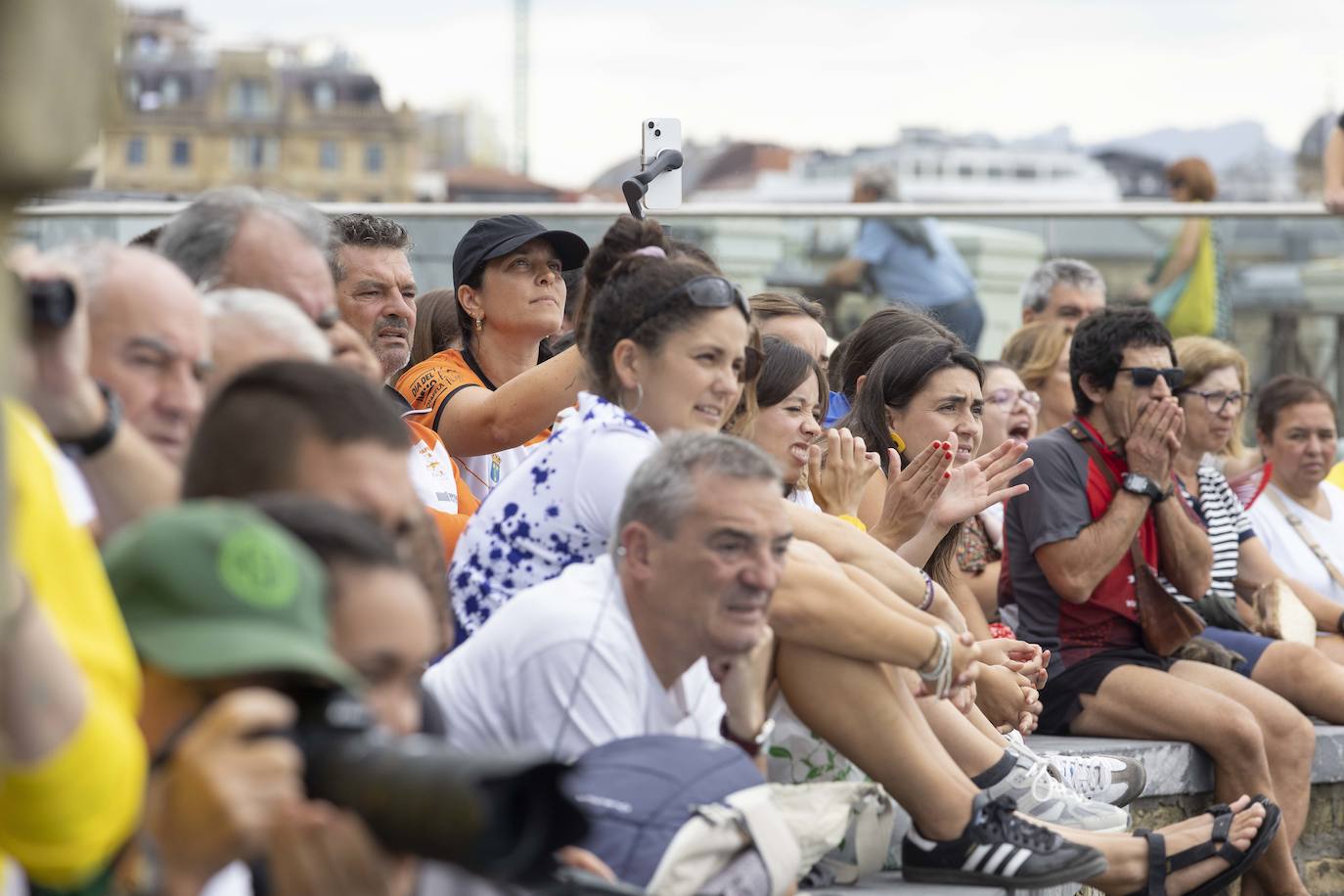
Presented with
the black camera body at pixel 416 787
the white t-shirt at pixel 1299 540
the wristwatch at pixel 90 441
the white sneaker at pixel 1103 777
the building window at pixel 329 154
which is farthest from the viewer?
the building window at pixel 329 154

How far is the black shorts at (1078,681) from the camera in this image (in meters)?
6.82

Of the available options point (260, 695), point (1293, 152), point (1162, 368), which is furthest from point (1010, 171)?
point (260, 695)

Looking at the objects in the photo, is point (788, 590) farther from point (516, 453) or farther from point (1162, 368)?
point (1162, 368)

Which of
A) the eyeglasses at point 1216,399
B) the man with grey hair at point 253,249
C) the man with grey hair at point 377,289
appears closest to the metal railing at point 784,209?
the eyeglasses at point 1216,399

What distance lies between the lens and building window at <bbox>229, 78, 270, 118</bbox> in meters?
113

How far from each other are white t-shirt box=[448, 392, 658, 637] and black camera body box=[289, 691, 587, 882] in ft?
7.01

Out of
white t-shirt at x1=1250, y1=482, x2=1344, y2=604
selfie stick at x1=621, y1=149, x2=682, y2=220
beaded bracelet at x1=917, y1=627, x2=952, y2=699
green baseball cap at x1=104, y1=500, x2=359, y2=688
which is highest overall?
selfie stick at x1=621, y1=149, x2=682, y2=220

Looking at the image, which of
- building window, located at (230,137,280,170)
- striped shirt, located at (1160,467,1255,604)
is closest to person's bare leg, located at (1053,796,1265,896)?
striped shirt, located at (1160,467,1255,604)

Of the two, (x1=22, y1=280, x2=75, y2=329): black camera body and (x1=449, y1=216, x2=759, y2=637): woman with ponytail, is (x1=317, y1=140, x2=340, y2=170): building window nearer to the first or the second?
(x1=449, y1=216, x2=759, y2=637): woman with ponytail

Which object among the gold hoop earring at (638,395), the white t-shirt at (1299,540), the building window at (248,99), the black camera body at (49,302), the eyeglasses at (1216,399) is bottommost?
the white t-shirt at (1299,540)

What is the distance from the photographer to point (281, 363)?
2789 mm

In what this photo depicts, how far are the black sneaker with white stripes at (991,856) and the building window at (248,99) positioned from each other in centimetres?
11221

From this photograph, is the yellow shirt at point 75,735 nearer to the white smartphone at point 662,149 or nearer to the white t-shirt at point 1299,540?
the white smartphone at point 662,149

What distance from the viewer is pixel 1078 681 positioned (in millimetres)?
6844
